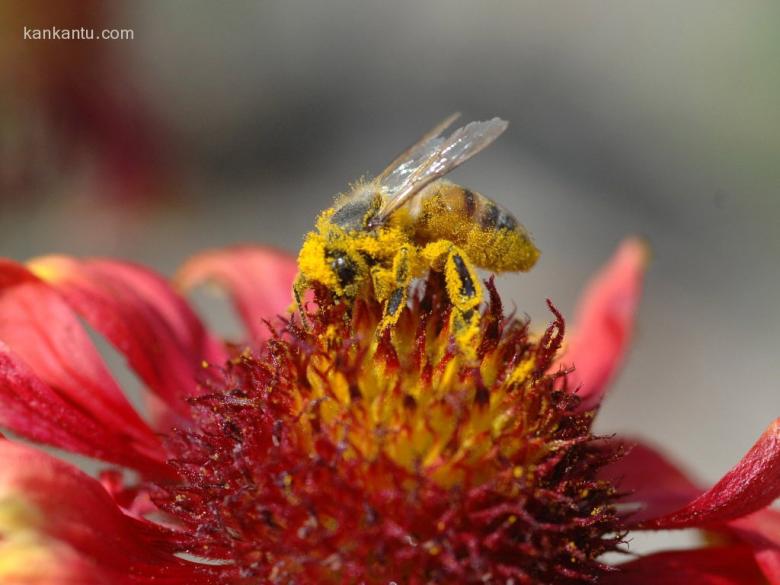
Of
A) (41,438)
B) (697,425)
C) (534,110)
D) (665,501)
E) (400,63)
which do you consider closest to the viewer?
(41,438)

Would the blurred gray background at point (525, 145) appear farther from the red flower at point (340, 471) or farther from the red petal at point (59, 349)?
the red flower at point (340, 471)

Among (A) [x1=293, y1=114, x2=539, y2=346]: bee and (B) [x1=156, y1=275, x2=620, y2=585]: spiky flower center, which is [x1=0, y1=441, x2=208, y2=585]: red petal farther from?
(A) [x1=293, y1=114, x2=539, y2=346]: bee

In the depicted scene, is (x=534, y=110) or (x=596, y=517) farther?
(x=534, y=110)

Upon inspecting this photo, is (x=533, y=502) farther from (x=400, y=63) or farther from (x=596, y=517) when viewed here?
(x=400, y=63)

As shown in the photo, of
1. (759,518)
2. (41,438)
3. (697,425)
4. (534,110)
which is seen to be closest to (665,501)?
(759,518)

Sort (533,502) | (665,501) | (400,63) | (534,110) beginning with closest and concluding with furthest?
(533,502)
(665,501)
(534,110)
(400,63)

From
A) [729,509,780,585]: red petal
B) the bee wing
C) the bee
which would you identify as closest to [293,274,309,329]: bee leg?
the bee

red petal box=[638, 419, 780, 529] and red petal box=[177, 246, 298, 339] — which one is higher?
red petal box=[177, 246, 298, 339]
